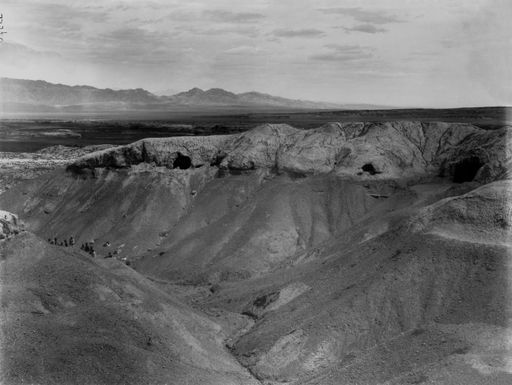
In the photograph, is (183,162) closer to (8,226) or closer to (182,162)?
(182,162)

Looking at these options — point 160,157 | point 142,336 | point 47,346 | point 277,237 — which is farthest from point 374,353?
point 160,157

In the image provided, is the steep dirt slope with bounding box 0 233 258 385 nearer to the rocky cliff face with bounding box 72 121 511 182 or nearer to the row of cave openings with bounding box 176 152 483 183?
the rocky cliff face with bounding box 72 121 511 182

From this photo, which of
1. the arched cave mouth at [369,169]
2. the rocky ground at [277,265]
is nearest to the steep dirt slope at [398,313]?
the rocky ground at [277,265]

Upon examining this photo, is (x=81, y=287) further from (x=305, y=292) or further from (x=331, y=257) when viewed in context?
(x=331, y=257)

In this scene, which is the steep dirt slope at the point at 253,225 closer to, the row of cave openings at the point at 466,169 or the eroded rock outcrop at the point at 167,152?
the eroded rock outcrop at the point at 167,152

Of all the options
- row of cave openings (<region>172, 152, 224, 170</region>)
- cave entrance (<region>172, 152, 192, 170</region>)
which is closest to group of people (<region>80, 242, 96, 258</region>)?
row of cave openings (<region>172, 152, 224, 170</region>)

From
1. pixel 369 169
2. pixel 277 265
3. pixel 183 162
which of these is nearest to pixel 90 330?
pixel 277 265
